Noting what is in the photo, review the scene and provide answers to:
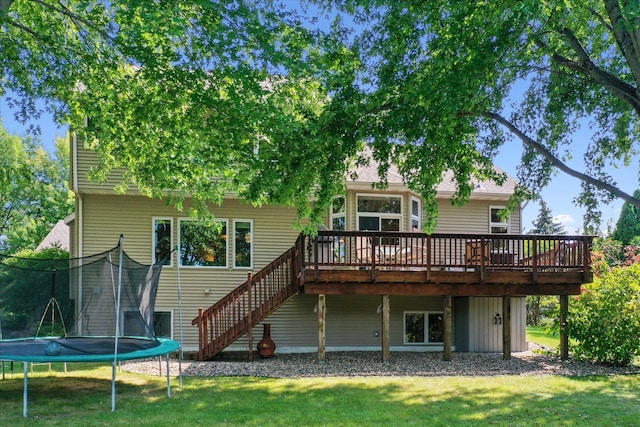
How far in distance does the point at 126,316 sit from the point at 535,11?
782 centimetres

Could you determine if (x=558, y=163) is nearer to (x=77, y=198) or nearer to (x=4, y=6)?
(x=4, y=6)

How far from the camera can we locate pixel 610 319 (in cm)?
1295

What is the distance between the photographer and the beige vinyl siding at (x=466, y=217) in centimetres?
1688

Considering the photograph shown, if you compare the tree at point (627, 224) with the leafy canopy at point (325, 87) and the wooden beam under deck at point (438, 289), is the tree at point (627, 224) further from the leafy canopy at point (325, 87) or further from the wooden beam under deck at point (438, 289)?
the leafy canopy at point (325, 87)

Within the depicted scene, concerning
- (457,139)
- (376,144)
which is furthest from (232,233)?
(457,139)

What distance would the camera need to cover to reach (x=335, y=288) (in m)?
13.1

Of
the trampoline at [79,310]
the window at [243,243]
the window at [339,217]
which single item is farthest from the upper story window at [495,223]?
the trampoline at [79,310]

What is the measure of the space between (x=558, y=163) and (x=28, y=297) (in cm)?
1037

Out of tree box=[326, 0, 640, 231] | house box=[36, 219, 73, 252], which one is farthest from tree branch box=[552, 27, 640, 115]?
house box=[36, 219, 73, 252]

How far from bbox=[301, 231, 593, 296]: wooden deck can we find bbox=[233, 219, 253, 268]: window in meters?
2.46

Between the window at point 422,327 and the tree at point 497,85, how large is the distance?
584 cm

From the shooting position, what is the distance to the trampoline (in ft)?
29.9

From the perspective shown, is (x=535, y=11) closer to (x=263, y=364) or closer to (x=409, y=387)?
(x=409, y=387)

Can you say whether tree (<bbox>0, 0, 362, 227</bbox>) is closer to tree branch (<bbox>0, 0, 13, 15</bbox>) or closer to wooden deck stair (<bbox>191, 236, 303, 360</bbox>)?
tree branch (<bbox>0, 0, 13, 15</bbox>)
